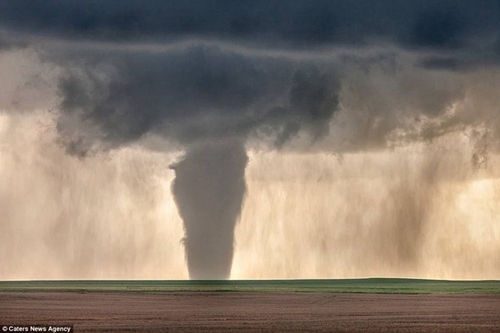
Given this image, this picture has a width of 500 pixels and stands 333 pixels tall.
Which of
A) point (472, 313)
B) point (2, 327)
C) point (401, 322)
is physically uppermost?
point (472, 313)

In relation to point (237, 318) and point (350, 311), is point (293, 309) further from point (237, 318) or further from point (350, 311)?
point (237, 318)

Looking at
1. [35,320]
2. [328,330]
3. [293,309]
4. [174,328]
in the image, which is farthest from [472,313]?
[35,320]

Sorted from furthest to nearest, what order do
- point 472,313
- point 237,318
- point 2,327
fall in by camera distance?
point 472,313 → point 237,318 → point 2,327

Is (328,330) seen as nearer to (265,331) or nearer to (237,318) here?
(265,331)

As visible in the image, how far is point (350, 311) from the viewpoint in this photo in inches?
2874

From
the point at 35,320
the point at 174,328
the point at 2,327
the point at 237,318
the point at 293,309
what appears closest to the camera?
the point at 2,327

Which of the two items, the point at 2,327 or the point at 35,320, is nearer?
the point at 2,327

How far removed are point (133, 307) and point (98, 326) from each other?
22.1m

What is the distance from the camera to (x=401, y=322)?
6056 centimetres

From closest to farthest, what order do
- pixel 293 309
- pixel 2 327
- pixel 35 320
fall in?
1. pixel 2 327
2. pixel 35 320
3. pixel 293 309

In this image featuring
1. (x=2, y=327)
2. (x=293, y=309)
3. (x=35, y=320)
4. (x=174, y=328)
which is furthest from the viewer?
(x=293, y=309)

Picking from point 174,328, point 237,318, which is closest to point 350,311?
point 237,318

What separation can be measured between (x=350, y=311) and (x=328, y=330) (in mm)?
19228

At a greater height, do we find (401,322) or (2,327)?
(401,322)
